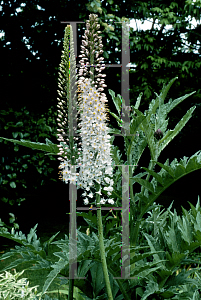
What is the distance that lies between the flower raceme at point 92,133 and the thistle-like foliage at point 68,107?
48 mm

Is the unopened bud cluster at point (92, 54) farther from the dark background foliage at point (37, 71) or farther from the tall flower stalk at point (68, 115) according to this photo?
the dark background foliage at point (37, 71)

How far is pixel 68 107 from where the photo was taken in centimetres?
172

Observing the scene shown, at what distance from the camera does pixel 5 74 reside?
5289mm

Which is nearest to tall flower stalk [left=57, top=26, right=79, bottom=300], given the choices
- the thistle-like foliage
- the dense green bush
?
the thistle-like foliage

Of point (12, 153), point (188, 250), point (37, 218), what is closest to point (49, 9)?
point (12, 153)

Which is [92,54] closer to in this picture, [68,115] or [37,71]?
[68,115]

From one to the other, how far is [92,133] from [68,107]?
0.64ft

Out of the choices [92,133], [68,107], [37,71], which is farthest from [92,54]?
[37,71]

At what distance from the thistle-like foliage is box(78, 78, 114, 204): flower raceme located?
5cm

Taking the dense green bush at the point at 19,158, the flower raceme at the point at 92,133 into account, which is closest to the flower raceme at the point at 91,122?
the flower raceme at the point at 92,133

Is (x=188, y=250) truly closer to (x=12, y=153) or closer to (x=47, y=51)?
(x=12, y=153)

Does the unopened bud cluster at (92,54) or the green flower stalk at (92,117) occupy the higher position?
the unopened bud cluster at (92,54)

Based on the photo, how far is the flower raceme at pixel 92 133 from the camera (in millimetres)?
1688

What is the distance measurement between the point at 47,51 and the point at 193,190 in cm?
638
